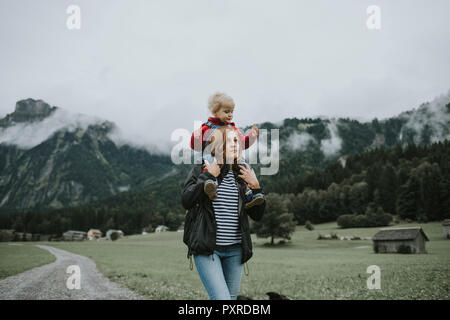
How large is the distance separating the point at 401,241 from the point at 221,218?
50.9 m

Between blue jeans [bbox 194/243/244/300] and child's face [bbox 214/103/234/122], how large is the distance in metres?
1.37

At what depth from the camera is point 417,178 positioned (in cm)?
6825

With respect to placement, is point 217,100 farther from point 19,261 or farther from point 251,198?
point 19,261

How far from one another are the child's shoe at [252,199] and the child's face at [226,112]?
0.83 meters

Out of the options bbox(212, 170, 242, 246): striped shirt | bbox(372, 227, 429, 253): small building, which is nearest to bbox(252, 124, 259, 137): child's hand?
bbox(212, 170, 242, 246): striped shirt

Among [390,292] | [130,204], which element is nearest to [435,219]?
[390,292]

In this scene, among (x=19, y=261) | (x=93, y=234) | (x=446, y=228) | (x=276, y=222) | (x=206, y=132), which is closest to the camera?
(x=206, y=132)

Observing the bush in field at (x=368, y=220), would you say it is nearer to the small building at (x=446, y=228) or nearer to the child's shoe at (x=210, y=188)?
the small building at (x=446, y=228)

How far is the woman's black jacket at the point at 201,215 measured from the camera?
9.93 ft

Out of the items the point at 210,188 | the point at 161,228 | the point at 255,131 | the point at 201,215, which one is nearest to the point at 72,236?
the point at 161,228

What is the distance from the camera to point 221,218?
3221 millimetres

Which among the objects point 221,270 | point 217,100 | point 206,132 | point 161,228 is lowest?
point 161,228

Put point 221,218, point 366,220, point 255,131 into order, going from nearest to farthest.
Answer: point 221,218 → point 255,131 → point 366,220

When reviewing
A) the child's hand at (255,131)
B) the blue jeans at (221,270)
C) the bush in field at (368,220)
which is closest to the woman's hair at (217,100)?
the child's hand at (255,131)
